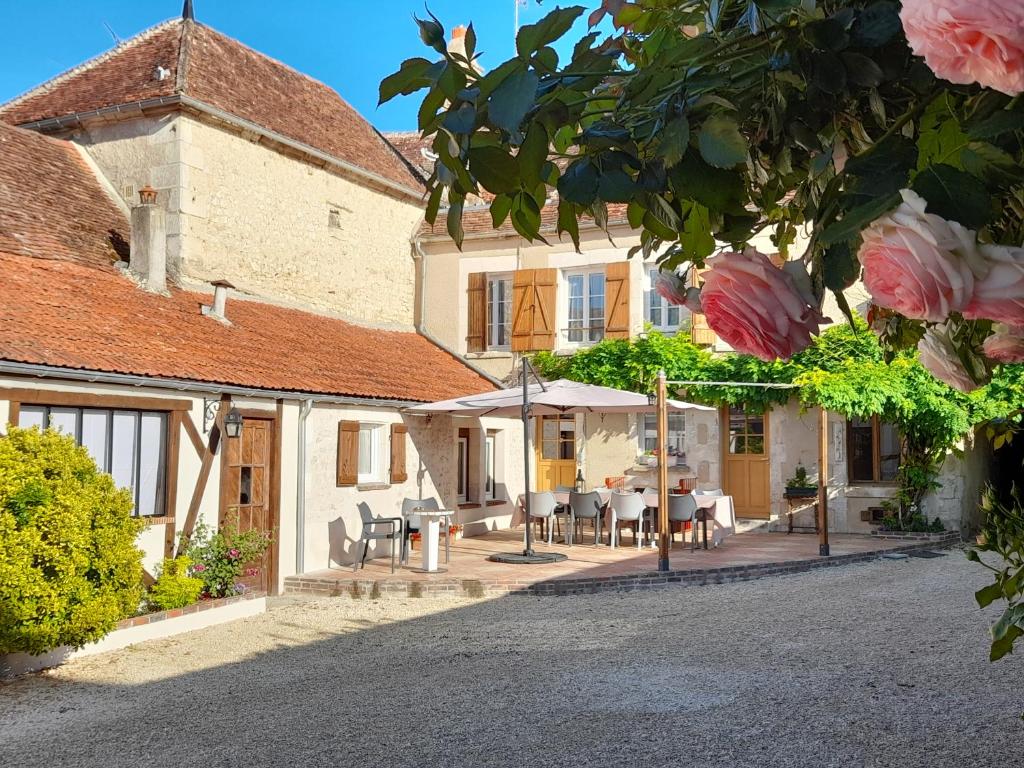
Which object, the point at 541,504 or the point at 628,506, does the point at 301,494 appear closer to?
the point at 541,504

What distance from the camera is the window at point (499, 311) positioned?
17.2 metres

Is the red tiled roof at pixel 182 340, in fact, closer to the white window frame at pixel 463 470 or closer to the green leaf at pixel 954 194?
the white window frame at pixel 463 470

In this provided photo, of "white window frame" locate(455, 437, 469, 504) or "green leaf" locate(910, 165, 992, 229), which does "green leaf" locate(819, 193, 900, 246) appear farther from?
"white window frame" locate(455, 437, 469, 504)

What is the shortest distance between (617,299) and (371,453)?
5.55 metres

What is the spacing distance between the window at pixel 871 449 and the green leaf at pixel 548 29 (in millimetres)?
14887

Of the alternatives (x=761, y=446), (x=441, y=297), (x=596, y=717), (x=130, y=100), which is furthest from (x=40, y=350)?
(x=761, y=446)

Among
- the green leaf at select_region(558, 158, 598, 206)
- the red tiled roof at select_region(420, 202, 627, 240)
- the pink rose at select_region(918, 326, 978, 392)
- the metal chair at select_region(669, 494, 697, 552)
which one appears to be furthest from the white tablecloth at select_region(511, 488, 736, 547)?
the green leaf at select_region(558, 158, 598, 206)

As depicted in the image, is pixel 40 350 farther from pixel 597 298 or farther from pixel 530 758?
pixel 597 298

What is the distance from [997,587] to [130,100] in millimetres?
13209

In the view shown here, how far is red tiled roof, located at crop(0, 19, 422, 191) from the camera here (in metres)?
13.3

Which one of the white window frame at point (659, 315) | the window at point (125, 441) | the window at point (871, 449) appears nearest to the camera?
the window at point (125, 441)

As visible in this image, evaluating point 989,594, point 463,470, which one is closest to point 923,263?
point 989,594

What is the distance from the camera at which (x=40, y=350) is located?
780 cm

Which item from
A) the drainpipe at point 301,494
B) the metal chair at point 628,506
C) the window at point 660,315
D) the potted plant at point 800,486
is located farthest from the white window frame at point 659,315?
the drainpipe at point 301,494
